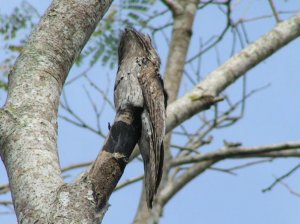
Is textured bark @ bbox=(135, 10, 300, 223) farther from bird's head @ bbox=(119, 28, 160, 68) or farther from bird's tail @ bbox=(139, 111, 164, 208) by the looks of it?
bird's tail @ bbox=(139, 111, 164, 208)

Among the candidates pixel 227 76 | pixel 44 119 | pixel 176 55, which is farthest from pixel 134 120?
pixel 176 55

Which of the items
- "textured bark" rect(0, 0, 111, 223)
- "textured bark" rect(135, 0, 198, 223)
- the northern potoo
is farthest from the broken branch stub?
"textured bark" rect(135, 0, 198, 223)

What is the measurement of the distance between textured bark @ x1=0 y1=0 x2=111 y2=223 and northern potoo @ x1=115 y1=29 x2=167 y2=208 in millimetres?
667

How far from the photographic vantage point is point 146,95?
393 cm

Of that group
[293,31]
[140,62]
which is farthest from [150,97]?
[293,31]

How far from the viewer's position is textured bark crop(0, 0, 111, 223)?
2156 millimetres

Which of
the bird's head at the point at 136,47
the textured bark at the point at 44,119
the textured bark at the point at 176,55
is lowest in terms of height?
the textured bark at the point at 44,119

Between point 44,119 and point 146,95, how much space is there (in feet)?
4.81

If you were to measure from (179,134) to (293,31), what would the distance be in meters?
1.96

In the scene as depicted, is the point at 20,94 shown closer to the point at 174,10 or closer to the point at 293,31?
the point at 293,31

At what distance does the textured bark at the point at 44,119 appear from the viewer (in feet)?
7.07

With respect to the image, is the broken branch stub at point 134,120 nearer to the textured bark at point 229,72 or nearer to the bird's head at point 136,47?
the bird's head at point 136,47

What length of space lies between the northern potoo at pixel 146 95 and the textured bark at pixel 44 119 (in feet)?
2.19

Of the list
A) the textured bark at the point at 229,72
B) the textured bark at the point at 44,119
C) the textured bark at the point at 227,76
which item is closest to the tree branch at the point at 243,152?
the textured bark at the point at 227,76
